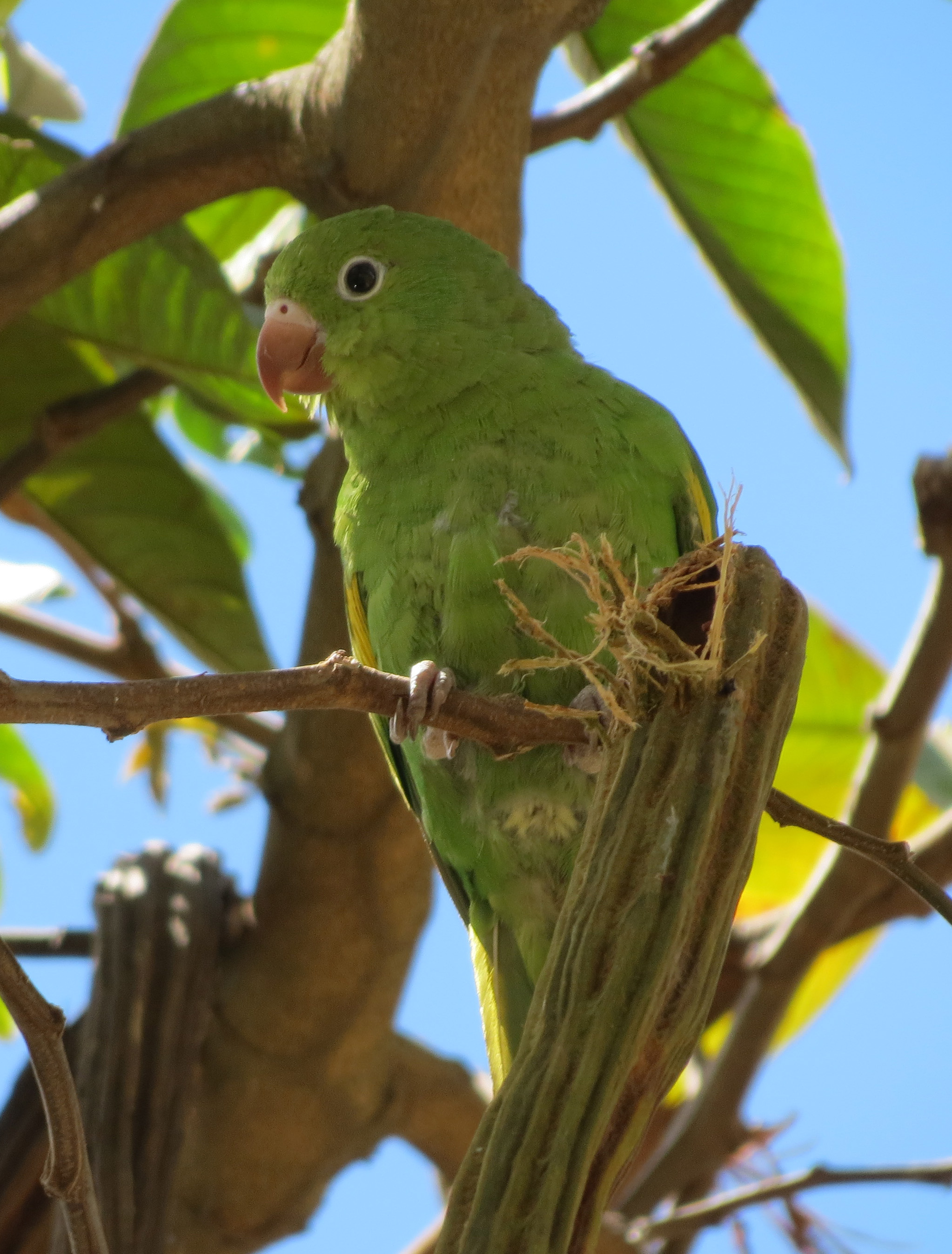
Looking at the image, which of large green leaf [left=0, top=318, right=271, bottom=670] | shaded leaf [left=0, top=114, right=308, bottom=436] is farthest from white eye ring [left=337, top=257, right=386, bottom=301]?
large green leaf [left=0, top=318, right=271, bottom=670]

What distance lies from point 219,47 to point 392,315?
33.2 inches

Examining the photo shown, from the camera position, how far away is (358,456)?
1.74m

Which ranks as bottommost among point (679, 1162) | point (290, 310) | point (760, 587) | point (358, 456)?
point (679, 1162)

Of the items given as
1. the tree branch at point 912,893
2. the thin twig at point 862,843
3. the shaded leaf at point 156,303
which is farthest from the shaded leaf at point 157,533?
the thin twig at point 862,843

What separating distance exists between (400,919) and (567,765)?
563mm

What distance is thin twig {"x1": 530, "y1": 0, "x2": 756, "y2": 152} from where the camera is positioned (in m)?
1.83

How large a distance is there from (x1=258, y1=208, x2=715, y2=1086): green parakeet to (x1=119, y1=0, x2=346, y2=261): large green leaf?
2.01 feet

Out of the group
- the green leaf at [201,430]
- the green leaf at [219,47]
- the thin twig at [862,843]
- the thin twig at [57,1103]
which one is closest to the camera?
the thin twig at [57,1103]

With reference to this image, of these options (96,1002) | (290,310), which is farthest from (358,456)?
(96,1002)

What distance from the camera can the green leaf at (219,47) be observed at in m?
2.21

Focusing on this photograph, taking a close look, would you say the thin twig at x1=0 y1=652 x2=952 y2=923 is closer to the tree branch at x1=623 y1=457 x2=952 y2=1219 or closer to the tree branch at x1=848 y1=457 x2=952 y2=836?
the tree branch at x1=848 y1=457 x2=952 y2=836

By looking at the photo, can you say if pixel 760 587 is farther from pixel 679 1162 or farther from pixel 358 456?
pixel 679 1162

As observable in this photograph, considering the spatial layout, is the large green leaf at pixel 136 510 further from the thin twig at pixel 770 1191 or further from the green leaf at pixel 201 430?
the thin twig at pixel 770 1191

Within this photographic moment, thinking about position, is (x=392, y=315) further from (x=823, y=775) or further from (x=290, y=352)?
(x=823, y=775)
